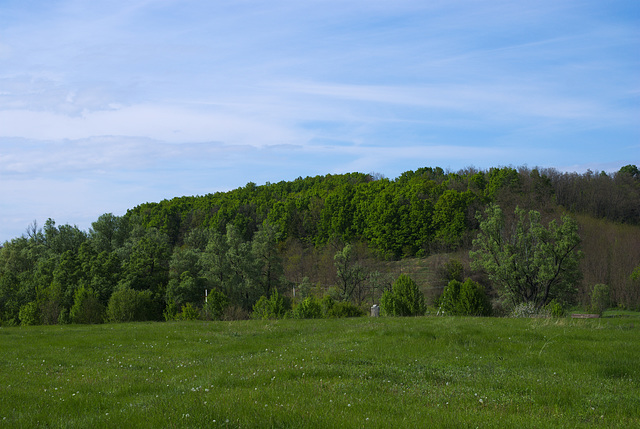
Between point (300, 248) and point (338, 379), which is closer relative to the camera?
point (338, 379)

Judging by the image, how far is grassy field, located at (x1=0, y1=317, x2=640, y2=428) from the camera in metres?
6.06

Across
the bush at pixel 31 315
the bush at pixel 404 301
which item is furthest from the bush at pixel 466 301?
the bush at pixel 31 315

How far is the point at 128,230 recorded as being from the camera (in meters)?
67.2

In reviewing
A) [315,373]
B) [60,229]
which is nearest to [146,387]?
[315,373]

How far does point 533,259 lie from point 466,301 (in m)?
12.4

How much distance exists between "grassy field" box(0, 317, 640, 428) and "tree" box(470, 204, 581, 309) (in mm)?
19244

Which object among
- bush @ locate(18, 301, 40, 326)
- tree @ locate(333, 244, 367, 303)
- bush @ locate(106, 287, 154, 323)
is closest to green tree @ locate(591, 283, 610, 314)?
tree @ locate(333, 244, 367, 303)

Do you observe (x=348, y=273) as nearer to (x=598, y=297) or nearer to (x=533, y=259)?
(x=533, y=259)

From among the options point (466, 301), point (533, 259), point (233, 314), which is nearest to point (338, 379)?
point (466, 301)

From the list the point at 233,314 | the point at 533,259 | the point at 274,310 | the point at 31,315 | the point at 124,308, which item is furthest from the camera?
the point at 533,259

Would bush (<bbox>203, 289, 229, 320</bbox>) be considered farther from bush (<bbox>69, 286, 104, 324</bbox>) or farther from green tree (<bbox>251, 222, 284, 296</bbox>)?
green tree (<bbox>251, 222, 284, 296</bbox>)

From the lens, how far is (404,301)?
85.5 ft

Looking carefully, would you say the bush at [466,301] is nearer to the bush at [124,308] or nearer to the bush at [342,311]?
the bush at [342,311]

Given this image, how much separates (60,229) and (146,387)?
61263 mm
